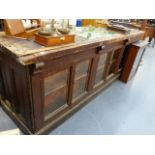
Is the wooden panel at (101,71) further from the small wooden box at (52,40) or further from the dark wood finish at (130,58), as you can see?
the small wooden box at (52,40)

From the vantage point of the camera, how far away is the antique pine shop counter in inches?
40.1

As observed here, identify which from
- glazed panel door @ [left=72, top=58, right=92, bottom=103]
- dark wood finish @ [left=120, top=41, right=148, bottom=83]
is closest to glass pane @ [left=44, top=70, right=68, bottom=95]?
glazed panel door @ [left=72, top=58, right=92, bottom=103]

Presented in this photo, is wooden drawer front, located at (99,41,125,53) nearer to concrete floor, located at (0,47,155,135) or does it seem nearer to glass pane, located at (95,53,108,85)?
glass pane, located at (95,53,108,85)

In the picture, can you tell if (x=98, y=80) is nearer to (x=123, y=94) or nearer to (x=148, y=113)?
(x=123, y=94)

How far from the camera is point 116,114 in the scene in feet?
6.37

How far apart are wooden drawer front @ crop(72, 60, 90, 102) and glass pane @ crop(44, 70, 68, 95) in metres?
0.19

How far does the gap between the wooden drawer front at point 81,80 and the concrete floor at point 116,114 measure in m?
0.27

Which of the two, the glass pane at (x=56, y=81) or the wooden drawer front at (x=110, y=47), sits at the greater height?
the wooden drawer front at (x=110, y=47)

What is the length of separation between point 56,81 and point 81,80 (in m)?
0.42

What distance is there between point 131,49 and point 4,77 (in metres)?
2.08

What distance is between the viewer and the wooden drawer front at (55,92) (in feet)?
4.39

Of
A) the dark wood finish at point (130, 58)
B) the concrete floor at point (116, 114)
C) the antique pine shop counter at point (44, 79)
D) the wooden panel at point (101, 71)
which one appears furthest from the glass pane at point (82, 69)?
the dark wood finish at point (130, 58)

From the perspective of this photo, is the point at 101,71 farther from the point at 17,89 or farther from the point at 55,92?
the point at 17,89
